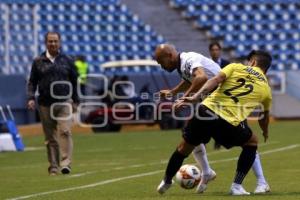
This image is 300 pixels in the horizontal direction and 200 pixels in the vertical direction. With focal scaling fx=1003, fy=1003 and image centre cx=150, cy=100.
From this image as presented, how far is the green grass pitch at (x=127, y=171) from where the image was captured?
461 inches

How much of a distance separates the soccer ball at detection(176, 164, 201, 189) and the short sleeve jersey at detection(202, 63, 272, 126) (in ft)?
3.71

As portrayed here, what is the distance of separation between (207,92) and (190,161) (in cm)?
658

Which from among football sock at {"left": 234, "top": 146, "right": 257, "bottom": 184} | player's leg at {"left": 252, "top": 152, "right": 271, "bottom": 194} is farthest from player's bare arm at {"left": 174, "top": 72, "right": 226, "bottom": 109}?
player's leg at {"left": 252, "top": 152, "right": 271, "bottom": 194}

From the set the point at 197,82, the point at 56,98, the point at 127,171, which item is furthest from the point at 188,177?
the point at 56,98

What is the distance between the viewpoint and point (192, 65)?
11062mm

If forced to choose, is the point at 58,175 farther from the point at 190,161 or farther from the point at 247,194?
the point at 247,194

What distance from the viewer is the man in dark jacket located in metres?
15.5

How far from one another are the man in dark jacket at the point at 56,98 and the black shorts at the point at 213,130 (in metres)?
4.61

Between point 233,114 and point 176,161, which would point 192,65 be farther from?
point 176,161

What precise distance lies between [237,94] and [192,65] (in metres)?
0.60

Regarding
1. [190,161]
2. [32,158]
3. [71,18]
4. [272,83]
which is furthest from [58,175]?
[71,18]

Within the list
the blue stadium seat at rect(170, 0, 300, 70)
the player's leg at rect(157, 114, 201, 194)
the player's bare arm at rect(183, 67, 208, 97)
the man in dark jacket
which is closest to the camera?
the player's bare arm at rect(183, 67, 208, 97)

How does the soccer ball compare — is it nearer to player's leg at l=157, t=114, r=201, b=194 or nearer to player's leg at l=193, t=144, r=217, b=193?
player's leg at l=193, t=144, r=217, b=193

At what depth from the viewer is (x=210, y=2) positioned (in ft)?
121
